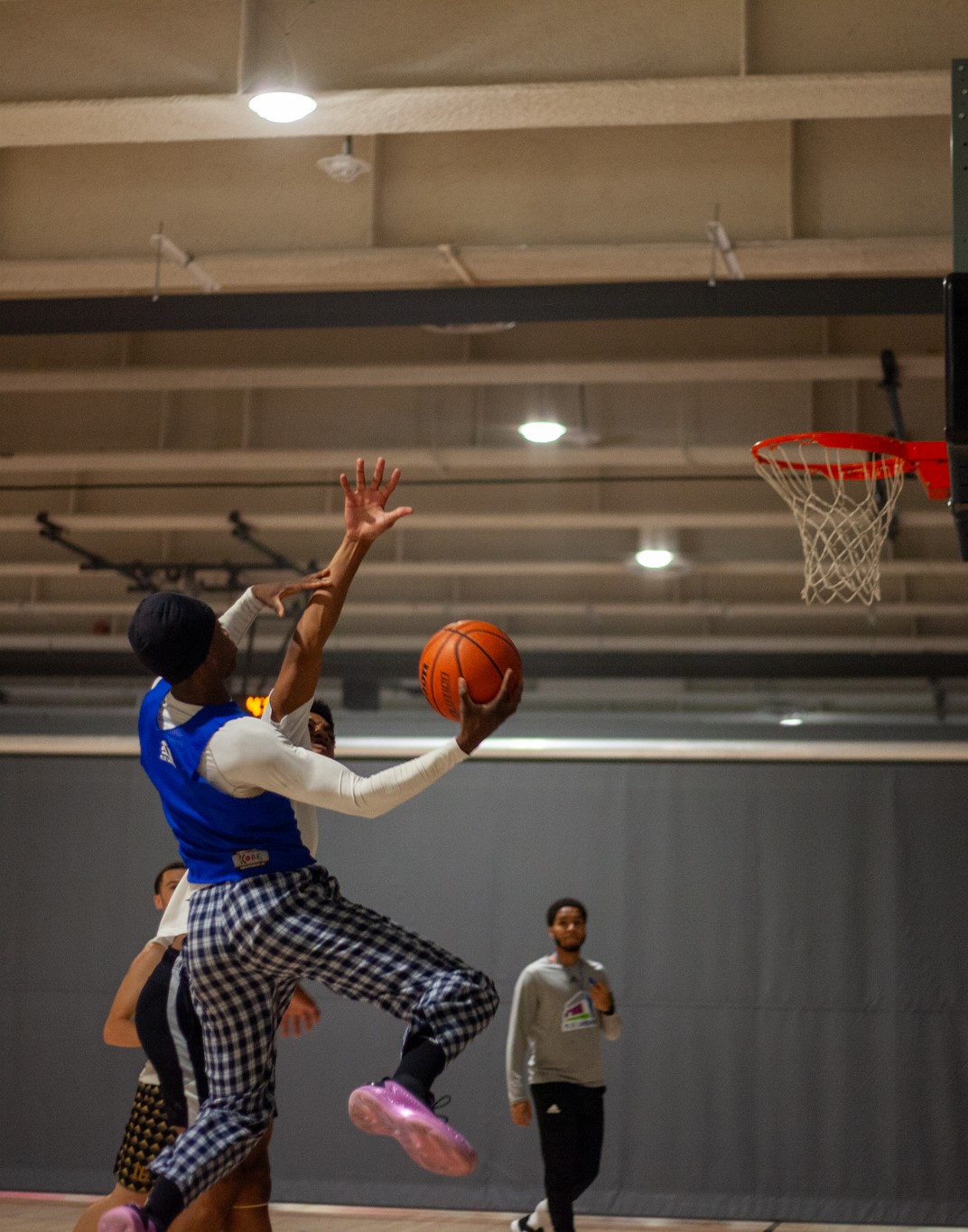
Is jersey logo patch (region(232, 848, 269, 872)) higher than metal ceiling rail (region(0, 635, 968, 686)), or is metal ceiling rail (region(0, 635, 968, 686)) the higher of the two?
metal ceiling rail (region(0, 635, 968, 686))

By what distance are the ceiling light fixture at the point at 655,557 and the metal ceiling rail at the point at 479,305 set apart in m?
4.36

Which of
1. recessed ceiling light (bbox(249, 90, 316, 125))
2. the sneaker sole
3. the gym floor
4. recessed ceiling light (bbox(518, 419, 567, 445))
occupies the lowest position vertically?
the gym floor

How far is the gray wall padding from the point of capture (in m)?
9.65

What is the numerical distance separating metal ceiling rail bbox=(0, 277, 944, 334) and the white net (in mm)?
703

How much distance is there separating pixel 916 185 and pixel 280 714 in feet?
13.1

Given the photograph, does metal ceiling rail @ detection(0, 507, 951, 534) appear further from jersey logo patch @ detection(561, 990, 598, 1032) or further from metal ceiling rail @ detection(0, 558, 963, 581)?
jersey logo patch @ detection(561, 990, 598, 1032)

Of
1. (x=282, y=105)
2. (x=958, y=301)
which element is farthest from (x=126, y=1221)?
(x=282, y=105)

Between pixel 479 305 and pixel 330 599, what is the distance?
301 centimetres

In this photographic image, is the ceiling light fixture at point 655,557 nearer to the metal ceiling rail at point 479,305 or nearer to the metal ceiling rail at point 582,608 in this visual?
the metal ceiling rail at point 582,608

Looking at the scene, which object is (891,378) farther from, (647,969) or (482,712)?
(482,712)

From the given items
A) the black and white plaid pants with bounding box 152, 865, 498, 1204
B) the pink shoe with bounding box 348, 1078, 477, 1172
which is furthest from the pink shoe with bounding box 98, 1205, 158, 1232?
the pink shoe with bounding box 348, 1078, 477, 1172

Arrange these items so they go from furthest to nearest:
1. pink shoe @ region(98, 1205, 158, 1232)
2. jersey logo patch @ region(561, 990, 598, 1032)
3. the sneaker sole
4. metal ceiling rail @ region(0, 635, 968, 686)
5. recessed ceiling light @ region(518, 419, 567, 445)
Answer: metal ceiling rail @ region(0, 635, 968, 686)
recessed ceiling light @ region(518, 419, 567, 445)
jersey logo patch @ region(561, 990, 598, 1032)
pink shoe @ region(98, 1205, 158, 1232)
the sneaker sole

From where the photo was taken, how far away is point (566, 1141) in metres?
7.70

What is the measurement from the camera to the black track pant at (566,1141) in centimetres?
770
